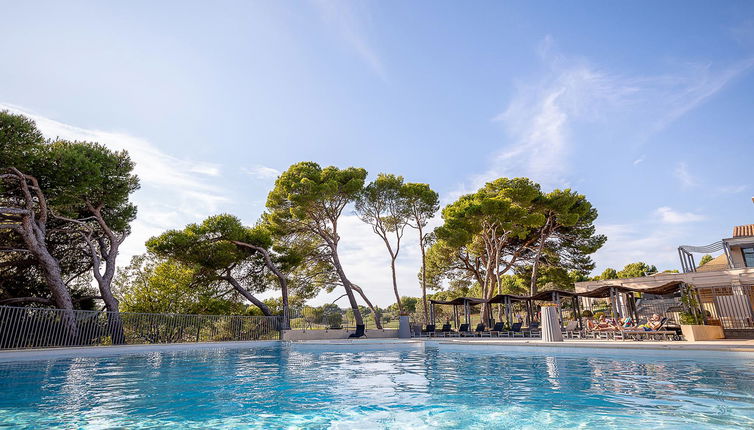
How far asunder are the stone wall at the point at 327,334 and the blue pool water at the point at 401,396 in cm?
1055

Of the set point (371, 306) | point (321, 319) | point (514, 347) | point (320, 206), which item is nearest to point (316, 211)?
point (320, 206)

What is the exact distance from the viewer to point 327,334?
63.1 feet

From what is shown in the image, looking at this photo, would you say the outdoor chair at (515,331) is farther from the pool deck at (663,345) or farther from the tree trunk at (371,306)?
the tree trunk at (371,306)

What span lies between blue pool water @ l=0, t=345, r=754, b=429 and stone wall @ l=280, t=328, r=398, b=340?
10.6 metres

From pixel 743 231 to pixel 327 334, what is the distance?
2122 cm

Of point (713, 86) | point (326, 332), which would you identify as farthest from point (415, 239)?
point (713, 86)

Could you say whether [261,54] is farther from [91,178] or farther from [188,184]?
[91,178]

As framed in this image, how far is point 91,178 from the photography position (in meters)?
15.6

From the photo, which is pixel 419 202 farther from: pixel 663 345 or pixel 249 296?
pixel 663 345

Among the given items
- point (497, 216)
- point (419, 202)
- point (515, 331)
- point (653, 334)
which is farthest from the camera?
point (419, 202)

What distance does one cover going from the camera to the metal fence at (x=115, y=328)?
10891mm

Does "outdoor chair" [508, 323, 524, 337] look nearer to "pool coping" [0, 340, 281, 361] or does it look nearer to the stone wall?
the stone wall

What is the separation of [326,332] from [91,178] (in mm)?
12201

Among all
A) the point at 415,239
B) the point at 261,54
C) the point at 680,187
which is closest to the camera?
the point at 261,54
